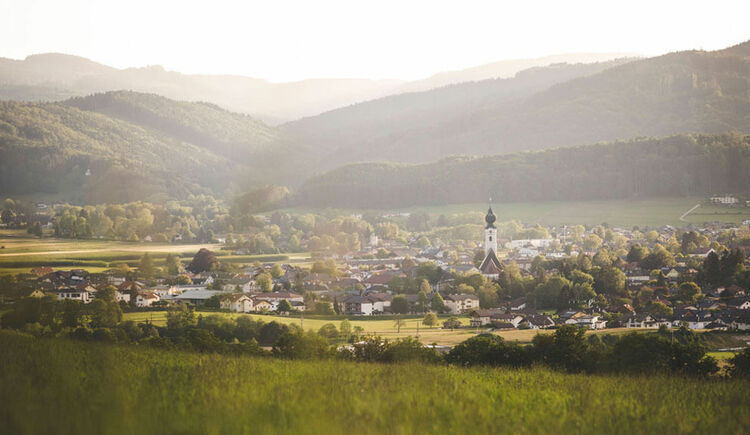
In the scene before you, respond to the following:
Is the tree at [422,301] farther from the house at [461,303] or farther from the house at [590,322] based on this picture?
the house at [590,322]

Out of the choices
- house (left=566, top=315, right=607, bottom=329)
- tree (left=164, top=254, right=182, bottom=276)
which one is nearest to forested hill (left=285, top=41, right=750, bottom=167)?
tree (left=164, top=254, right=182, bottom=276)

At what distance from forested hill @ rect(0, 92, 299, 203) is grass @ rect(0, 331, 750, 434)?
526 inches

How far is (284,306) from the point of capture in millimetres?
19297

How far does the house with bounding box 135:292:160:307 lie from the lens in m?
16.5

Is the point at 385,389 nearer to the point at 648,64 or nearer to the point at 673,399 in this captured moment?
the point at 673,399

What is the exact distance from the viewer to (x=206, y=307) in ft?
57.0

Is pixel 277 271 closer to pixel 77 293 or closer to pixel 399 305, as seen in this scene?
pixel 399 305

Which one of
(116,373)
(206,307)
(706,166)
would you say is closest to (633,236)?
(706,166)

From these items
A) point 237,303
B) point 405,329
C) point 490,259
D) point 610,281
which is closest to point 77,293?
point 237,303

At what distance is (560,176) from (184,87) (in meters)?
34.1

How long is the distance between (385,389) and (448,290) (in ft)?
61.0

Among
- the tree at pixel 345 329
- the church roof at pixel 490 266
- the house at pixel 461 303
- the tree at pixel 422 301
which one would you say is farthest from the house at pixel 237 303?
the church roof at pixel 490 266

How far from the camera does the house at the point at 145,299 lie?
650 inches

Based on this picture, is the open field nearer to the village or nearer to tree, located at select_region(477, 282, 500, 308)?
the village
